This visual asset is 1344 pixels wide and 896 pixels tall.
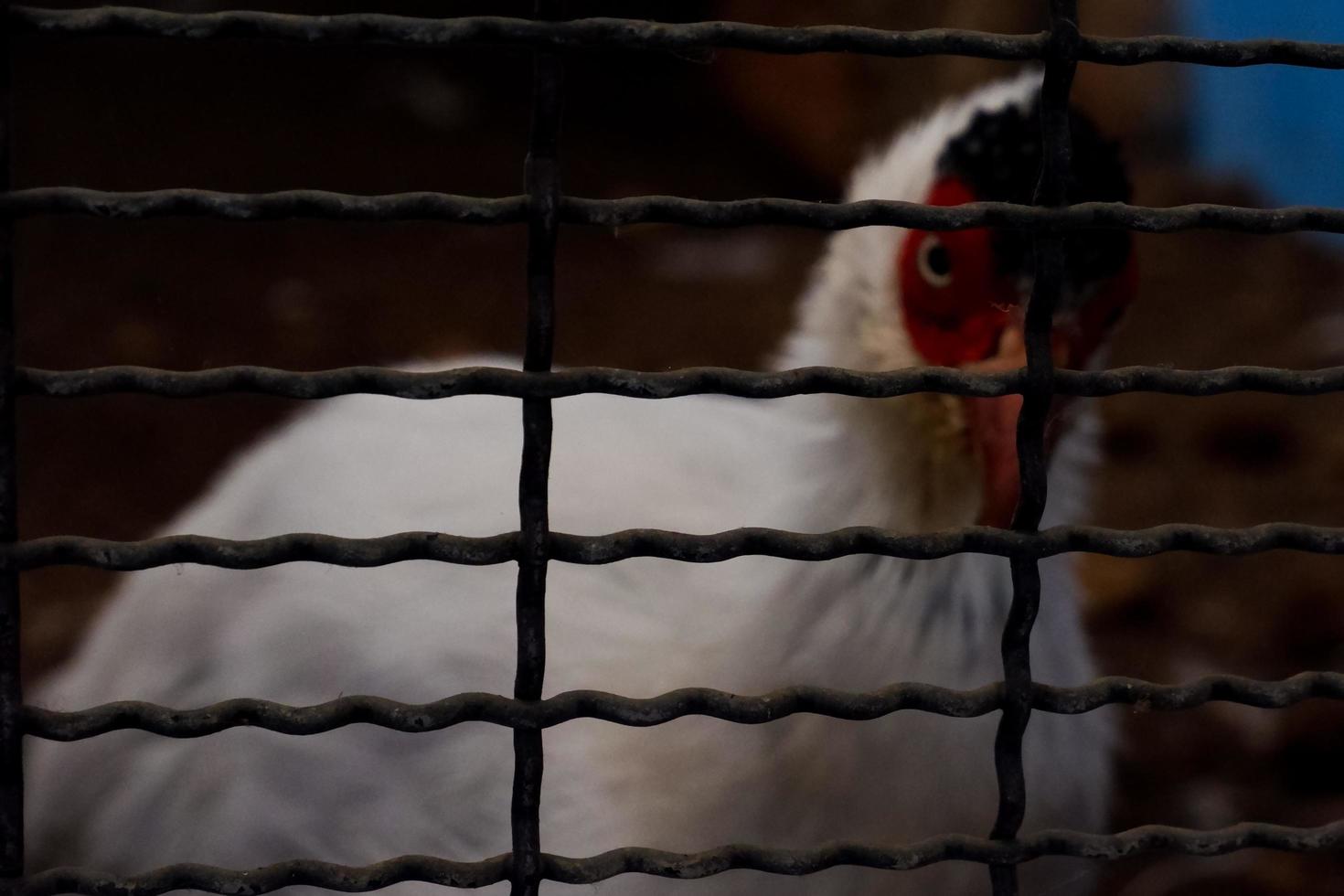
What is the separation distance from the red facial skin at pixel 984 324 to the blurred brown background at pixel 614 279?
30.0 inches

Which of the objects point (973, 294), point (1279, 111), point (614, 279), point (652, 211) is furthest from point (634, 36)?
point (614, 279)

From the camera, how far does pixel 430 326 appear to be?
6.46 ft

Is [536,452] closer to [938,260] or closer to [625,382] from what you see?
[625,382]

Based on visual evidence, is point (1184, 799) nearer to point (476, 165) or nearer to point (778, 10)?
point (778, 10)

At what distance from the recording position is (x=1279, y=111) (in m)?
1.34

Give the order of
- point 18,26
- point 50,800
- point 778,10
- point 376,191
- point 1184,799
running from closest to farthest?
point 18,26 → point 50,800 → point 1184,799 → point 778,10 → point 376,191

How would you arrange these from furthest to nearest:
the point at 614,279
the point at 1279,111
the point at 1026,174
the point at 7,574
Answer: the point at 614,279 → the point at 1279,111 → the point at 1026,174 → the point at 7,574

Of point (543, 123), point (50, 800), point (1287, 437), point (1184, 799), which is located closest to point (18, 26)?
point (543, 123)

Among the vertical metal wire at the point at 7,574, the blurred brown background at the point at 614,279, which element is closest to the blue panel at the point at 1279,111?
the blurred brown background at the point at 614,279

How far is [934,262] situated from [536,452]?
419 millimetres

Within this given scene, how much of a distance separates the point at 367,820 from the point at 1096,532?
510 mm

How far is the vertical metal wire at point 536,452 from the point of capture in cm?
43

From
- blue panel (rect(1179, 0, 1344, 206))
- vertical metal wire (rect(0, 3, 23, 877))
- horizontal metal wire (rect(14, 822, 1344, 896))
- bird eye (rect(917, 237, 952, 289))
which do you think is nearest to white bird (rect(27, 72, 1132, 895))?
bird eye (rect(917, 237, 952, 289))

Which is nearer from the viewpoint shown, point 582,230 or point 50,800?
point 50,800
